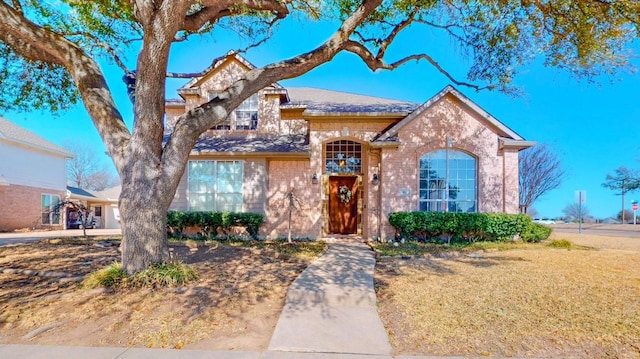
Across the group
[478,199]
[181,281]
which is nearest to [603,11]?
[478,199]

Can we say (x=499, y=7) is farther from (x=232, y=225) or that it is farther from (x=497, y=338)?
(x=232, y=225)

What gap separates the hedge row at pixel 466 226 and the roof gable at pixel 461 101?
113 inches

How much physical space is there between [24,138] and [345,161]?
20518 mm

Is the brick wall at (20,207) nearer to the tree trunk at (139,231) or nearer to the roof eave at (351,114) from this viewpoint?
the roof eave at (351,114)

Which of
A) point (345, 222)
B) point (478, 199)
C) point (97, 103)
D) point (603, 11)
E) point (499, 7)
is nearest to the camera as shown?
point (97, 103)

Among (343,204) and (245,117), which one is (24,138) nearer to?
(245,117)

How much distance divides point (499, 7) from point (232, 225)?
1095 centimetres

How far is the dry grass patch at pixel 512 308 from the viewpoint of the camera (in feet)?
12.2

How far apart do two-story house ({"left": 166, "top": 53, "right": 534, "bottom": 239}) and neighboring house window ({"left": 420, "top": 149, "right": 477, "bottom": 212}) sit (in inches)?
1.5

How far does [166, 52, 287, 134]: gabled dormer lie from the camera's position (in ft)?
43.3

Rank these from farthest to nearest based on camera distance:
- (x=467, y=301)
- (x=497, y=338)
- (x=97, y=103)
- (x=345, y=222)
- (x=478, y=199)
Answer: (x=345, y=222), (x=478, y=199), (x=97, y=103), (x=467, y=301), (x=497, y=338)

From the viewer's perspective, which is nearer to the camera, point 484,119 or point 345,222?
point 484,119

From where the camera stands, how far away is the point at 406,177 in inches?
463

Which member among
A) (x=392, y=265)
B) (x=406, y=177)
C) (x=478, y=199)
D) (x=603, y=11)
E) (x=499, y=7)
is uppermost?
(x=499, y=7)
